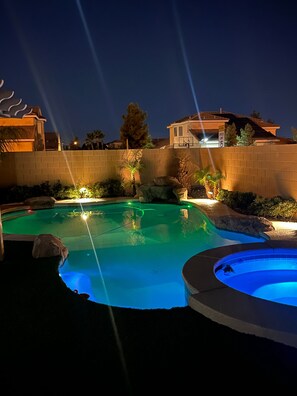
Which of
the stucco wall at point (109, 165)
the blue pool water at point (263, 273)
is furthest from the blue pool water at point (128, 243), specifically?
the stucco wall at point (109, 165)

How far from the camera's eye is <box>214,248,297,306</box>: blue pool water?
5.99 m

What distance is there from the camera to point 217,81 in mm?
41938

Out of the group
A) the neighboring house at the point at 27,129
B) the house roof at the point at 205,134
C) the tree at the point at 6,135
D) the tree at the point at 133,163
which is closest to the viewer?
the tree at the point at 6,135

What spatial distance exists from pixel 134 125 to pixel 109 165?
27.2 feet

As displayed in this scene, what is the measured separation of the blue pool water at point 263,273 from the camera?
5988 mm

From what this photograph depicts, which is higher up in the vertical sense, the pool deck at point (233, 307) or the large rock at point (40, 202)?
the pool deck at point (233, 307)

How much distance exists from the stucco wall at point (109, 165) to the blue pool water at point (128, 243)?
7.17ft

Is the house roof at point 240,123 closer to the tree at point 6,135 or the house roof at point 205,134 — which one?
the house roof at point 205,134

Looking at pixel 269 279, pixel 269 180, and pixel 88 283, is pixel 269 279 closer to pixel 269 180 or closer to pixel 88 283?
pixel 88 283

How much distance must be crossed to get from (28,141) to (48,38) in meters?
7.79

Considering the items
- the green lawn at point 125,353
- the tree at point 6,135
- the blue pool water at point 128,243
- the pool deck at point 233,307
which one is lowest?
the blue pool water at point 128,243

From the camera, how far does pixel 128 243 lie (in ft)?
30.9

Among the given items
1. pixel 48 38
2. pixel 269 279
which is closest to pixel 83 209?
pixel 269 279

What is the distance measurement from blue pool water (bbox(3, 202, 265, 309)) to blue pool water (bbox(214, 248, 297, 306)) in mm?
874
